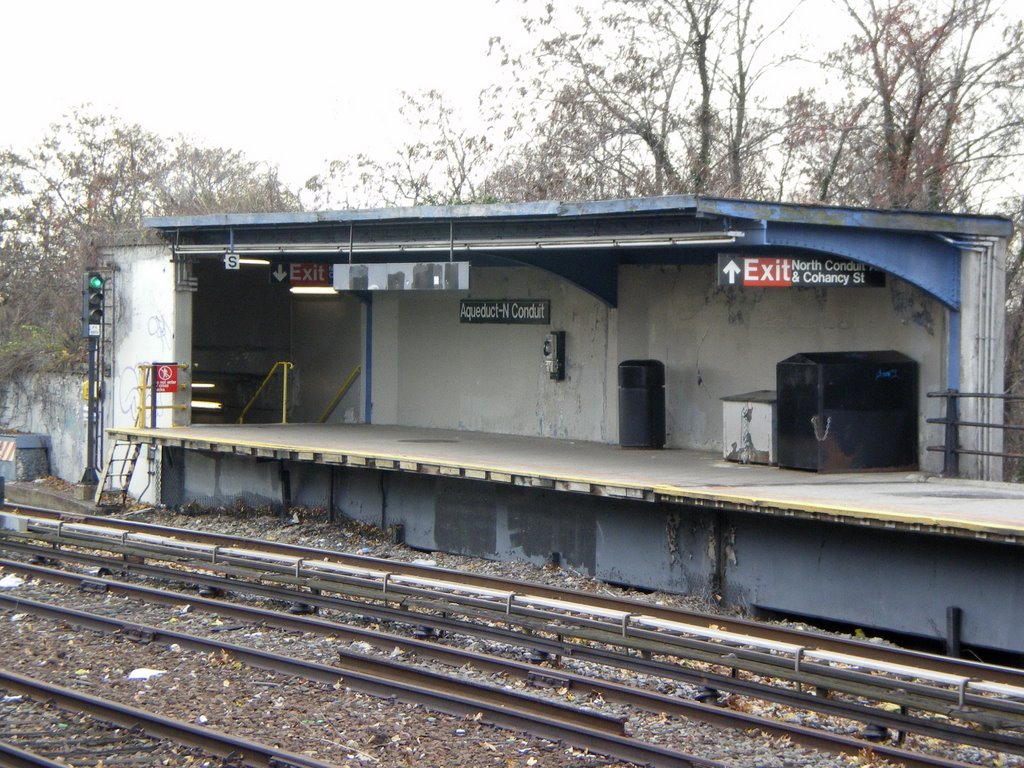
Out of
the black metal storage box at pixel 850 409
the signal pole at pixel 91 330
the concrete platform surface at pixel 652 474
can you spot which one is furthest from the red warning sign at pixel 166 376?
the black metal storage box at pixel 850 409

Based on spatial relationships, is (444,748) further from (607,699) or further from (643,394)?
(643,394)

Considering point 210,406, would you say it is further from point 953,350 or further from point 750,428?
point 953,350

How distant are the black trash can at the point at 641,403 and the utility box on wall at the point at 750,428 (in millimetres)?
1386

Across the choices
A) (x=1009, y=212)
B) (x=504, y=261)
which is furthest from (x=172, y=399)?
(x=1009, y=212)

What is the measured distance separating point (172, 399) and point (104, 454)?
82.2 inches

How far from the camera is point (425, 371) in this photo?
21.0 m

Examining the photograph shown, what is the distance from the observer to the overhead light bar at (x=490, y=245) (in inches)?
519

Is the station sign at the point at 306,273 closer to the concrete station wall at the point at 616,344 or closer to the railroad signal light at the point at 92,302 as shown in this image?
the concrete station wall at the point at 616,344

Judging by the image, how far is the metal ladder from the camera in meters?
19.5

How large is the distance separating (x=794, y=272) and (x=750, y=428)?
2239mm

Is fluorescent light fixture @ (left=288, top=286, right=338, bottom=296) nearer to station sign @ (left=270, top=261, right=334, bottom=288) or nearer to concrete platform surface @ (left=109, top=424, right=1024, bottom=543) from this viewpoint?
station sign @ (left=270, top=261, right=334, bottom=288)

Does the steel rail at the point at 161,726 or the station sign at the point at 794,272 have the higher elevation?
the station sign at the point at 794,272

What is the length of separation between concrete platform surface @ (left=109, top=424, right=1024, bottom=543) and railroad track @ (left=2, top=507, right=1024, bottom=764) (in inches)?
46.8

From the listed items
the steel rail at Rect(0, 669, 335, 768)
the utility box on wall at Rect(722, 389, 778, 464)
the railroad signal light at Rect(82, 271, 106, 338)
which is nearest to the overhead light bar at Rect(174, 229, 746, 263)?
the railroad signal light at Rect(82, 271, 106, 338)
